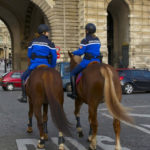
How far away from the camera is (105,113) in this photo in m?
10.1

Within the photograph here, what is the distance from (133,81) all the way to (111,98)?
12.5 metres

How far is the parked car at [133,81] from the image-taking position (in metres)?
17.5

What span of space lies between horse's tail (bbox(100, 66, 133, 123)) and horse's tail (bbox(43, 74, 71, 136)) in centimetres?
79

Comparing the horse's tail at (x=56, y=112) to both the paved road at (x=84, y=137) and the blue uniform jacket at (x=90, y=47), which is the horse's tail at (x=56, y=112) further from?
the blue uniform jacket at (x=90, y=47)

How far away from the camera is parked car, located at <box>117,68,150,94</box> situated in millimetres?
17547

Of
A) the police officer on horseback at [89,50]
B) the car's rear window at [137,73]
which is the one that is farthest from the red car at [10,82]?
the police officer on horseback at [89,50]

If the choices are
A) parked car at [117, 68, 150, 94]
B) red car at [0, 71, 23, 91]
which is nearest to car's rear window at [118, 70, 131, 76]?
parked car at [117, 68, 150, 94]

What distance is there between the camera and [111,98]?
5.47 m

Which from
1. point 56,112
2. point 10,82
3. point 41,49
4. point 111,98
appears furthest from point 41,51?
point 10,82

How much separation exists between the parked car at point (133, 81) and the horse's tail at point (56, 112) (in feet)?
39.4

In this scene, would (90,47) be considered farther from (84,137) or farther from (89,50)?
(84,137)

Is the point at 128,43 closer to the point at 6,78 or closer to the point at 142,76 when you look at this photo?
the point at 142,76

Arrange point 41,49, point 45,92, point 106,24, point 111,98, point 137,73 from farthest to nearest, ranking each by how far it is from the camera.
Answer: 1. point 106,24
2. point 137,73
3. point 41,49
4. point 45,92
5. point 111,98

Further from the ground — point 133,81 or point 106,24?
point 106,24
